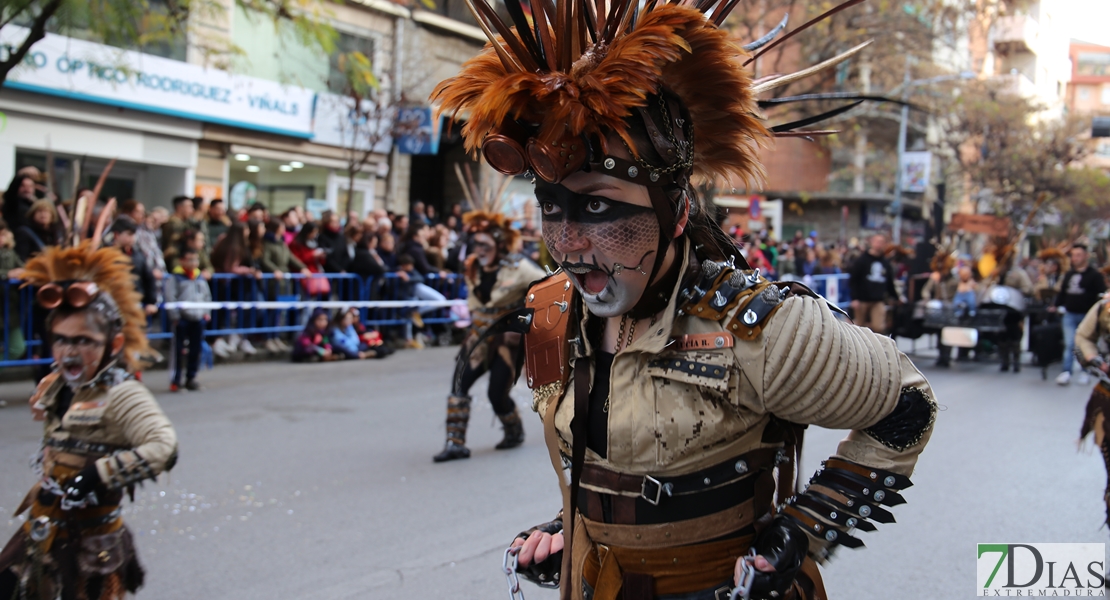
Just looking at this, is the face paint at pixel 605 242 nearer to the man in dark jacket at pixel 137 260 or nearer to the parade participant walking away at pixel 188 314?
the man in dark jacket at pixel 137 260

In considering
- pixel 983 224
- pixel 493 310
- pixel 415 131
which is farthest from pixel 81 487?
pixel 983 224

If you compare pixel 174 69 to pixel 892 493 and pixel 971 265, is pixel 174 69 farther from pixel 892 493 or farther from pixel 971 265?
pixel 892 493

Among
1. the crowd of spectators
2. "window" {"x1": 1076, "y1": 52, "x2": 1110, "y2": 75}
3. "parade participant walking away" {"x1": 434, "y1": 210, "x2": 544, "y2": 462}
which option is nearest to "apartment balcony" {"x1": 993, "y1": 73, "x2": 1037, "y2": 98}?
"window" {"x1": 1076, "y1": 52, "x2": 1110, "y2": 75}

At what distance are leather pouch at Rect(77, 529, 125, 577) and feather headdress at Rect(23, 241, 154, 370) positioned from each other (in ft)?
2.32

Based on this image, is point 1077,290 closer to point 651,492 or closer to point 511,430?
point 511,430

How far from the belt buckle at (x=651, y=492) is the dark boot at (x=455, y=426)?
502cm

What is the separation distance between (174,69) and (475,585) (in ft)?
45.0

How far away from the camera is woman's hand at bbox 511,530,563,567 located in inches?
95.3

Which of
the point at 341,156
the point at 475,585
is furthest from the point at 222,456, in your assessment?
the point at 341,156

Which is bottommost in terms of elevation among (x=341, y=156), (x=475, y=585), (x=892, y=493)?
(x=475, y=585)

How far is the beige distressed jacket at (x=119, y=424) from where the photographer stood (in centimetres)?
328

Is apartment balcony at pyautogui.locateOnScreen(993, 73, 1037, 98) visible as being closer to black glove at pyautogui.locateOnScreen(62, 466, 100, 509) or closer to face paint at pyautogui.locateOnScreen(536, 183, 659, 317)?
face paint at pyautogui.locateOnScreen(536, 183, 659, 317)

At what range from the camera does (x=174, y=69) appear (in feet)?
50.6

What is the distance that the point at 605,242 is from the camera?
83.3 inches
